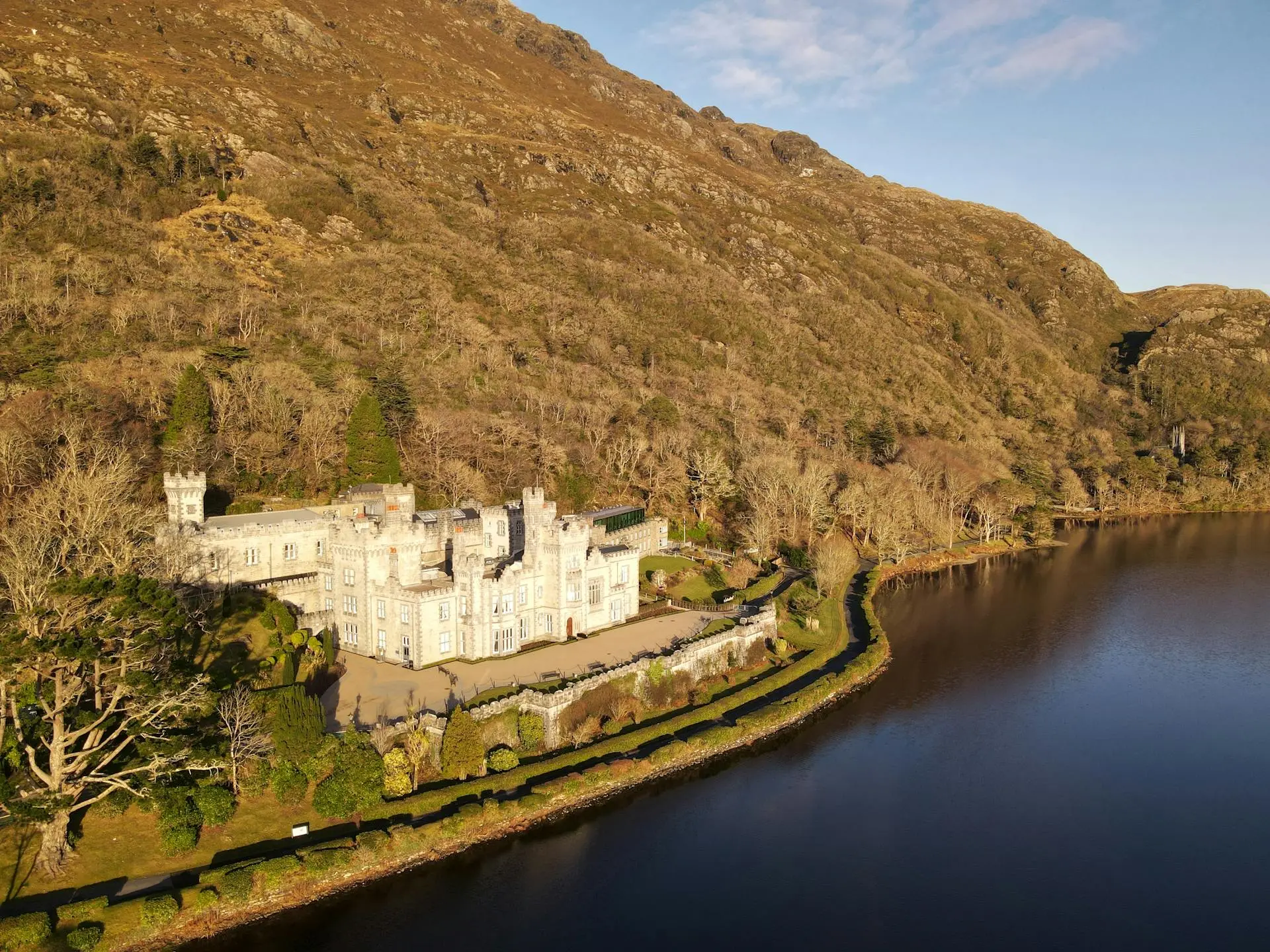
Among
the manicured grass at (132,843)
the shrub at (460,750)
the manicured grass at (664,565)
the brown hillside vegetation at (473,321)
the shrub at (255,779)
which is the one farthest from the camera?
the brown hillside vegetation at (473,321)

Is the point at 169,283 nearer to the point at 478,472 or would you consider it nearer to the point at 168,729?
the point at 478,472

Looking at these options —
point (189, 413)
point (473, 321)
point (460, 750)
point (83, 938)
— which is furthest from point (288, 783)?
point (473, 321)

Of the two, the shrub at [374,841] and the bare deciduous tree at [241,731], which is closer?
the shrub at [374,841]

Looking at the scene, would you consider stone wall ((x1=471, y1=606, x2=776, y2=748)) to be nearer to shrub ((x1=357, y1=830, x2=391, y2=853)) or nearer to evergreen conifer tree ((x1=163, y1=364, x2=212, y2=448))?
shrub ((x1=357, y1=830, x2=391, y2=853))

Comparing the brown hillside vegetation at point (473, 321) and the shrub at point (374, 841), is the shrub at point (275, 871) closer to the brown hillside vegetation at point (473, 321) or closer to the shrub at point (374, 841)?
the shrub at point (374, 841)

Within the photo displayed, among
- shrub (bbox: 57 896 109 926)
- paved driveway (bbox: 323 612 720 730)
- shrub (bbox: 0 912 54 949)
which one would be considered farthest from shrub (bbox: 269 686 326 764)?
shrub (bbox: 0 912 54 949)

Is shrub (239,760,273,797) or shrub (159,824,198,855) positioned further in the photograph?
shrub (239,760,273,797)

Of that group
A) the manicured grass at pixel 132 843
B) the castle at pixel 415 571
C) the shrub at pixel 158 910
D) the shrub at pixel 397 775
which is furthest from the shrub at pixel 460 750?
the shrub at pixel 158 910
